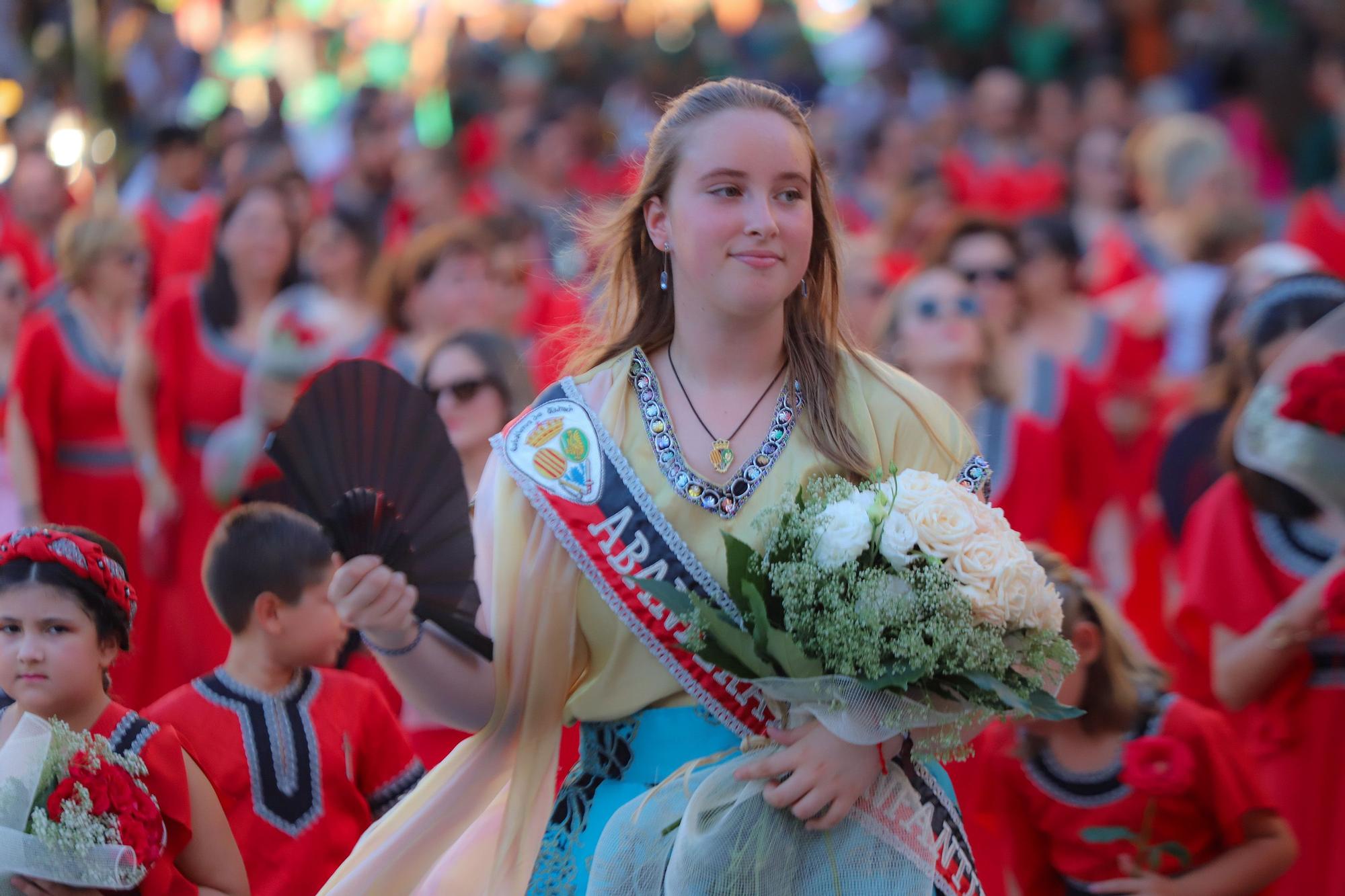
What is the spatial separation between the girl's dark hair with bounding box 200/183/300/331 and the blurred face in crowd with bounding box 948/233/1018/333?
2.68 m

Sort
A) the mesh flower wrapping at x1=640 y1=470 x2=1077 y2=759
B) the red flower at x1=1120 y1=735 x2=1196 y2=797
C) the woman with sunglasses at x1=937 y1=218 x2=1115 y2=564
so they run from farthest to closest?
1. the woman with sunglasses at x1=937 y1=218 x2=1115 y2=564
2. the red flower at x1=1120 y1=735 x2=1196 y2=797
3. the mesh flower wrapping at x1=640 y1=470 x2=1077 y2=759

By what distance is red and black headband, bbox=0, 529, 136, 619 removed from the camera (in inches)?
124

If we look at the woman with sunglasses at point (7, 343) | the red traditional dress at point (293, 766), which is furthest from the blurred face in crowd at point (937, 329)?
the woman with sunglasses at point (7, 343)

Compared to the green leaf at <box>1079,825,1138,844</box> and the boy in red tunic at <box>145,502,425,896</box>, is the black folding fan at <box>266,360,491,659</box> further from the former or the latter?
the green leaf at <box>1079,825,1138,844</box>

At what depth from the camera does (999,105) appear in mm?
13953

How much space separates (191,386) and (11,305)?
6.72ft

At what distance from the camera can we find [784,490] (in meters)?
2.88

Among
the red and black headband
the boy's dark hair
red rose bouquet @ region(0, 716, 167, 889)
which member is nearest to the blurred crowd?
the boy's dark hair

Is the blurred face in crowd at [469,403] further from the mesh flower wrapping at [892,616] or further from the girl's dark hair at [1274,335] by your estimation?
the mesh flower wrapping at [892,616]

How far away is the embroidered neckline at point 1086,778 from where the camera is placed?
12.8 feet

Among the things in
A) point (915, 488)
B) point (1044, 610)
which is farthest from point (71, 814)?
point (1044, 610)

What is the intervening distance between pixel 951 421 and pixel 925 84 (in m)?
13.9

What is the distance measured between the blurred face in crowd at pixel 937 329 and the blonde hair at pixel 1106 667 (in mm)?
2187

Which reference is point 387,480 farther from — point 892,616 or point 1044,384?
point 1044,384
